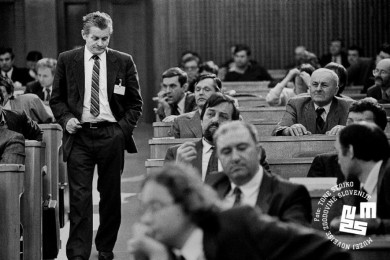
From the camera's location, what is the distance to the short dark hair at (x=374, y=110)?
5.02 meters

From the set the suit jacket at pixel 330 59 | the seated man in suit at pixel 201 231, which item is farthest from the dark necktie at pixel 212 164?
the suit jacket at pixel 330 59

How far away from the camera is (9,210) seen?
16.9ft

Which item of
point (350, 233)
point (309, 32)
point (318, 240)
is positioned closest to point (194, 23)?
point (309, 32)

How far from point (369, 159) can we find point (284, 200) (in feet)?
Result: 1.88

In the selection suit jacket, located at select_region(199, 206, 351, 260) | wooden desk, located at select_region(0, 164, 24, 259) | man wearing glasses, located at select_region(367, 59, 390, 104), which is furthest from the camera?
man wearing glasses, located at select_region(367, 59, 390, 104)

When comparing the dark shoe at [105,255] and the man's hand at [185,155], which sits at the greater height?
the man's hand at [185,155]

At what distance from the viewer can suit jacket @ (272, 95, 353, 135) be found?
21.0ft

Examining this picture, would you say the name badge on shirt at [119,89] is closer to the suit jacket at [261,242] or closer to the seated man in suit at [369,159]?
the seated man in suit at [369,159]

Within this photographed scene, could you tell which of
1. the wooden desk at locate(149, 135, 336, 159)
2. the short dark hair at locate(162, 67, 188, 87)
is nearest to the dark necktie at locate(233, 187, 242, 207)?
the wooden desk at locate(149, 135, 336, 159)

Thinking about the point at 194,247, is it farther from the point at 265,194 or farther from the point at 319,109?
the point at 319,109

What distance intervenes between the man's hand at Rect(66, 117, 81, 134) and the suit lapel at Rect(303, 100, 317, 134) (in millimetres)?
1563

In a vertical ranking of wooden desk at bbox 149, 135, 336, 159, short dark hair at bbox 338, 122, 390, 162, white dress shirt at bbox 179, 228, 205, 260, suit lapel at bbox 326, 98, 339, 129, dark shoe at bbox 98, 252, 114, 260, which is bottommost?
dark shoe at bbox 98, 252, 114, 260

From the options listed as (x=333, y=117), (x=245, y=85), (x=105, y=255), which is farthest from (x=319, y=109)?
(x=245, y=85)

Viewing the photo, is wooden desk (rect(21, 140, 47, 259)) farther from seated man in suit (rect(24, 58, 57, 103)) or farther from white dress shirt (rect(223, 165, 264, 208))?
seated man in suit (rect(24, 58, 57, 103))
